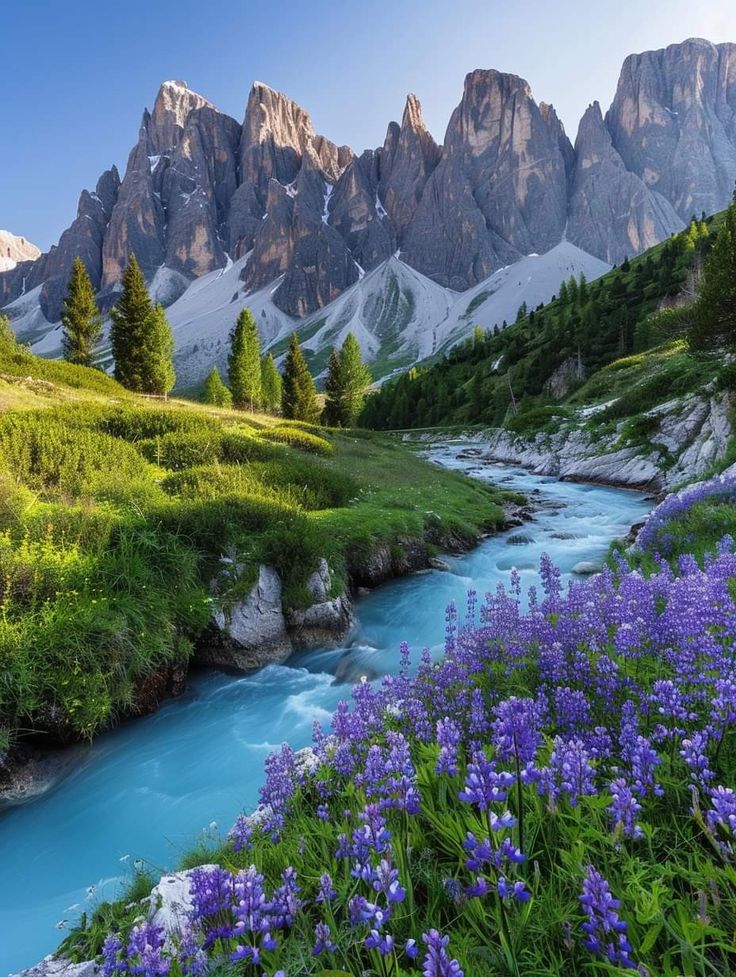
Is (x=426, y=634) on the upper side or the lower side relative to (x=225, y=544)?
lower

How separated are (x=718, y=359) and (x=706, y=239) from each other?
2351 inches

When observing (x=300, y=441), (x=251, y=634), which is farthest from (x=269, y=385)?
(x=251, y=634)

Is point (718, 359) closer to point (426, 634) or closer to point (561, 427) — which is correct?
point (561, 427)

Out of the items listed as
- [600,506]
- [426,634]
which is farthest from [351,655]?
[600,506]

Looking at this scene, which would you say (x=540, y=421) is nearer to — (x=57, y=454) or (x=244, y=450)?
(x=244, y=450)

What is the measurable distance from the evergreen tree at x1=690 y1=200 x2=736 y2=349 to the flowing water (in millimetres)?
25972

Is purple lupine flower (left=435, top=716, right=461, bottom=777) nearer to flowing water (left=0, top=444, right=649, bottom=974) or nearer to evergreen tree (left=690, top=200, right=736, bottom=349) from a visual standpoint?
flowing water (left=0, top=444, right=649, bottom=974)

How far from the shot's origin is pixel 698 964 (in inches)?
70.2

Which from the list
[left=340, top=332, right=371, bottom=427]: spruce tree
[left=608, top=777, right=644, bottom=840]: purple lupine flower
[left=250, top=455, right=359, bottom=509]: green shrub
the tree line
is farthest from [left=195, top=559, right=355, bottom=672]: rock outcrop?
[left=340, top=332, right=371, bottom=427]: spruce tree

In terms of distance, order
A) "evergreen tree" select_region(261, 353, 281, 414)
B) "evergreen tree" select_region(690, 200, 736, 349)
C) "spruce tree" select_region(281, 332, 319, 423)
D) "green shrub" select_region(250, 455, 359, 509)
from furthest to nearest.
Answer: "evergreen tree" select_region(261, 353, 281, 414) < "spruce tree" select_region(281, 332, 319, 423) < "evergreen tree" select_region(690, 200, 736, 349) < "green shrub" select_region(250, 455, 359, 509)

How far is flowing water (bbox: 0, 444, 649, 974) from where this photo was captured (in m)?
5.42

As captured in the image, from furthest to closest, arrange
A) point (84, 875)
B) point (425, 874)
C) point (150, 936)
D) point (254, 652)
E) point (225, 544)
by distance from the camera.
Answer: point (225, 544), point (254, 652), point (84, 875), point (425, 874), point (150, 936)

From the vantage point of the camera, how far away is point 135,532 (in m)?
10.1

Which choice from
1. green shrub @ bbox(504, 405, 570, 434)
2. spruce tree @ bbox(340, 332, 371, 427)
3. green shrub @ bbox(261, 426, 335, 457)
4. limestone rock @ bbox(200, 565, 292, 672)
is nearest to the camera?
limestone rock @ bbox(200, 565, 292, 672)
